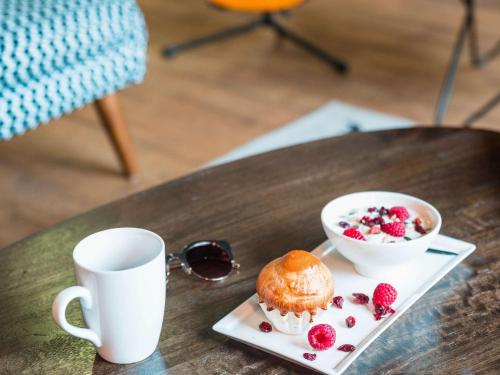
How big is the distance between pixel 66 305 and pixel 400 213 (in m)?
0.49

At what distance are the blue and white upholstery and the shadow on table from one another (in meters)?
1.15

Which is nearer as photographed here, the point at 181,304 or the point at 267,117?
the point at 181,304

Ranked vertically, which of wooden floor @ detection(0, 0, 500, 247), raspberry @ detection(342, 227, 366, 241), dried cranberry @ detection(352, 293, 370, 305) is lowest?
wooden floor @ detection(0, 0, 500, 247)

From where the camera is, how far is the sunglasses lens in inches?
43.4

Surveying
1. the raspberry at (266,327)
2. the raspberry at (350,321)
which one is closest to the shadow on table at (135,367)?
the raspberry at (266,327)

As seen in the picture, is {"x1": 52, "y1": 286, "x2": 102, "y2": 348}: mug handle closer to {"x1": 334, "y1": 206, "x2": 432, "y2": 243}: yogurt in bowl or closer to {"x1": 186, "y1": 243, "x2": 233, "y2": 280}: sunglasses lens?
{"x1": 186, "y1": 243, "x2": 233, "y2": 280}: sunglasses lens

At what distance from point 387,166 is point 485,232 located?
0.86ft

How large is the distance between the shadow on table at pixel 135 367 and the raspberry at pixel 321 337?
18cm

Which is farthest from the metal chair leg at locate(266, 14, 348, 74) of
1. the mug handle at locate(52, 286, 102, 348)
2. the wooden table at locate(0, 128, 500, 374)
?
the mug handle at locate(52, 286, 102, 348)

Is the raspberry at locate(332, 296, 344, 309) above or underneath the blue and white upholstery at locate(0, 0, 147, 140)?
above

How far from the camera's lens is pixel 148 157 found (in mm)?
2482

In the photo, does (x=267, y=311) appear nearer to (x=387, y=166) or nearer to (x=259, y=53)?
(x=387, y=166)

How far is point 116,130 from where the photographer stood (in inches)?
91.0

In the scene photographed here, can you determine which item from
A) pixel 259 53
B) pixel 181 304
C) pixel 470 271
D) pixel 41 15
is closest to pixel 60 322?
pixel 181 304
